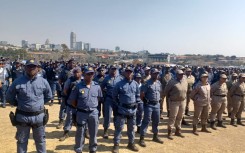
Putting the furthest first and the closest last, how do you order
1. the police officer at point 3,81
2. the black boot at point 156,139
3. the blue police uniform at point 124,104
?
the police officer at point 3,81, the black boot at point 156,139, the blue police uniform at point 124,104

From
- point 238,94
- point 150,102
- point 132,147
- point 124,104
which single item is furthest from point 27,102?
point 238,94

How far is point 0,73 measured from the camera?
10.9 meters

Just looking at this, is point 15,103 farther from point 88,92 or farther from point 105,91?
point 105,91

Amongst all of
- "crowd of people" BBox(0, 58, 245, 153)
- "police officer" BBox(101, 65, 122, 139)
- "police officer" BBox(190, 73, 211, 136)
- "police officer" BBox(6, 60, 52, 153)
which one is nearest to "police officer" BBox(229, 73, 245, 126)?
"crowd of people" BBox(0, 58, 245, 153)

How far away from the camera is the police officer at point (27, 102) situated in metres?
4.95

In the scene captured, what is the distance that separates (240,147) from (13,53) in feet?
277

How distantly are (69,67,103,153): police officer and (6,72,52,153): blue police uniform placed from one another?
853 millimetres

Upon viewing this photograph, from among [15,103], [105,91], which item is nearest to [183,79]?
[105,91]

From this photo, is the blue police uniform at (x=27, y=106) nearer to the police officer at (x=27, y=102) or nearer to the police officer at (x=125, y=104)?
the police officer at (x=27, y=102)

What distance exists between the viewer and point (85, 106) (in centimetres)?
566

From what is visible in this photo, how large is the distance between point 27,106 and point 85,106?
1283mm

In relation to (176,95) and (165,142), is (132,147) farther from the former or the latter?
(176,95)

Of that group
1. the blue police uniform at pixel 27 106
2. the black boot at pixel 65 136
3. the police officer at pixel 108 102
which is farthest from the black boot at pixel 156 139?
the blue police uniform at pixel 27 106

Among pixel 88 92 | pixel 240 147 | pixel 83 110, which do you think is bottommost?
pixel 240 147
